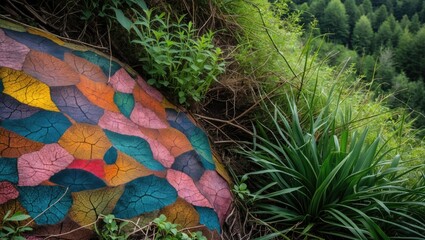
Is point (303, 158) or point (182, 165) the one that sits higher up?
point (303, 158)

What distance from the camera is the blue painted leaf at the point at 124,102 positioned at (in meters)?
1.73

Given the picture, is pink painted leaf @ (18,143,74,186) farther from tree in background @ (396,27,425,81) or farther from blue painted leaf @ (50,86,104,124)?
tree in background @ (396,27,425,81)

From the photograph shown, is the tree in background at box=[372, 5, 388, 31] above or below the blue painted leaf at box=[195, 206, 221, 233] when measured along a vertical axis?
below

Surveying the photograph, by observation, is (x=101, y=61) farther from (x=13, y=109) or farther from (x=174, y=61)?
(x=13, y=109)

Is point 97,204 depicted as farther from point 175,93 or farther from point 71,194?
point 175,93

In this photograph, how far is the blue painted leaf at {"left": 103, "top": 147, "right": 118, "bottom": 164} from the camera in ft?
4.85

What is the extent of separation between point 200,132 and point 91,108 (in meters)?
0.60

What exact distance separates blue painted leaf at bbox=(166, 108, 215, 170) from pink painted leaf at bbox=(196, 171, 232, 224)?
6 cm

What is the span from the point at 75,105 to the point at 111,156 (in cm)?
28

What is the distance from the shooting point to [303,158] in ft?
6.41

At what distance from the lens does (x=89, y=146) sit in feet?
4.83

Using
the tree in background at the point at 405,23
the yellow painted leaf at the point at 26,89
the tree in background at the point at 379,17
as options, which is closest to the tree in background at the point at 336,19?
the tree in background at the point at 379,17

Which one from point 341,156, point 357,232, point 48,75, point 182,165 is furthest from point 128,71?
point 357,232

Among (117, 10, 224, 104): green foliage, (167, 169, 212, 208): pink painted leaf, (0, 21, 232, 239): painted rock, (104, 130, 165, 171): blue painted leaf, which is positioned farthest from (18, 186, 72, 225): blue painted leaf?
(117, 10, 224, 104): green foliage
